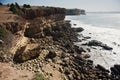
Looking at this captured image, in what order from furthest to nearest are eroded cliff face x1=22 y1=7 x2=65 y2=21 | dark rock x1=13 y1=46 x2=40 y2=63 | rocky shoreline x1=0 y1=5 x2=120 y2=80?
eroded cliff face x1=22 y1=7 x2=65 y2=21 < dark rock x1=13 y1=46 x2=40 y2=63 < rocky shoreline x1=0 y1=5 x2=120 y2=80

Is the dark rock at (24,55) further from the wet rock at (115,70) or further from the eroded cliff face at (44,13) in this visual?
the eroded cliff face at (44,13)

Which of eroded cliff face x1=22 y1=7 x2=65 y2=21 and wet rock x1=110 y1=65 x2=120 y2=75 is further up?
eroded cliff face x1=22 y1=7 x2=65 y2=21

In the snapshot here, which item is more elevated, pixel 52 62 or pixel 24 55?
pixel 24 55

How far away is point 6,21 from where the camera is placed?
101 ft

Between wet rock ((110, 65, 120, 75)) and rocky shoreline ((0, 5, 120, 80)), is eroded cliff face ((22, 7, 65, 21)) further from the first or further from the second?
wet rock ((110, 65, 120, 75))

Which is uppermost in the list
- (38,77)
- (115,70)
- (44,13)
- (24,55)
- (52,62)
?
(44,13)

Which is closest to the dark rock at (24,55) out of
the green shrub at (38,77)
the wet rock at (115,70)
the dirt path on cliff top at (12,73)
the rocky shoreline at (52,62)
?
the rocky shoreline at (52,62)

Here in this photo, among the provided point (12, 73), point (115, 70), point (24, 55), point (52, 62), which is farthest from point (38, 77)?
point (115, 70)

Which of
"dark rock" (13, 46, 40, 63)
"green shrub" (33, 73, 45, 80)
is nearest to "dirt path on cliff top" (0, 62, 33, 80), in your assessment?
"green shrub" (33, 73, 45, 80)

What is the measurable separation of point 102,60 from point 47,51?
1071cm

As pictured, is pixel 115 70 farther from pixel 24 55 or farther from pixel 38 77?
pixel 24 55

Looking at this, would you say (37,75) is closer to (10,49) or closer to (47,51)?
(10,49)

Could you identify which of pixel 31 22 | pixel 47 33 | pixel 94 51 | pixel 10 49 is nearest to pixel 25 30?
pixel 31 22

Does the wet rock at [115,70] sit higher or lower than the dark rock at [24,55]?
lower
